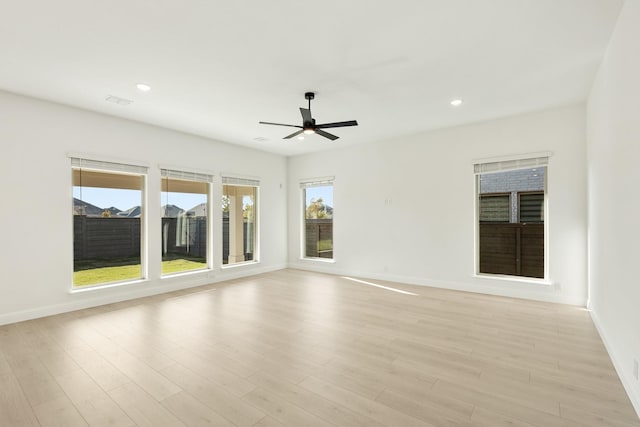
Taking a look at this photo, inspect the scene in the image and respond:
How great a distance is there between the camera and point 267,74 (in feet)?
11.3

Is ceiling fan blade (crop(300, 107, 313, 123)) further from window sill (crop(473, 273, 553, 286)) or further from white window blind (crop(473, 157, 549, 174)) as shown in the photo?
window sill (crop(473, 273, 553, 286))

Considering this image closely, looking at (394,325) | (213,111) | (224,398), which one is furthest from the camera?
(213,111)

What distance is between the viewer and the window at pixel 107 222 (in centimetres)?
458

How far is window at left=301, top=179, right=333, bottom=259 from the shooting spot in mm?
7301

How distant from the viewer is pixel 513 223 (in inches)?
251

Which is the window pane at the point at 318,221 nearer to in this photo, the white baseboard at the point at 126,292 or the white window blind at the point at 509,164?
the white baseboard at the point at 126,292

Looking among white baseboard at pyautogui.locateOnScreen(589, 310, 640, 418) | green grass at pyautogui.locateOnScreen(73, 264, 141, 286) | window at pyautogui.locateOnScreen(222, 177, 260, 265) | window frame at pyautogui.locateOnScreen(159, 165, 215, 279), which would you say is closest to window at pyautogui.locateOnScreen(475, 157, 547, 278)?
white baseboard at pyautogui.locateOnScreen(589, 310, 640, 418)

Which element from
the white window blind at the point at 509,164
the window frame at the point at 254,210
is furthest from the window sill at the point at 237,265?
the white window blind at the point at 509,164

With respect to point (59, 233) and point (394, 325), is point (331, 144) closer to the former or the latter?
point (394, 325)

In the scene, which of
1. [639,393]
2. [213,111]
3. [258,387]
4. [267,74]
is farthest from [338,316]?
[213,111]

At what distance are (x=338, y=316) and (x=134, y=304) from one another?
3.07m

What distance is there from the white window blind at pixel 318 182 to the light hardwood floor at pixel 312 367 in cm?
338

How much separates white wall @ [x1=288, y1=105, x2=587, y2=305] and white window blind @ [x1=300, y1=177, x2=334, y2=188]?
0.13 meters

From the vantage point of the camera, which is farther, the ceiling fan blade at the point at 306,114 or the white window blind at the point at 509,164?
the white window blind at the point at 509,164
